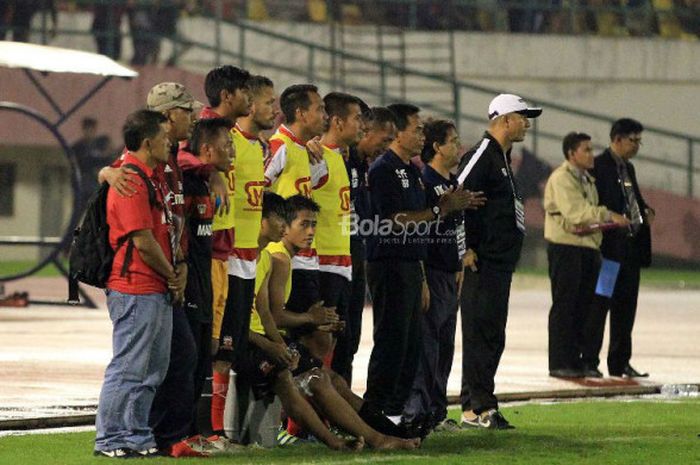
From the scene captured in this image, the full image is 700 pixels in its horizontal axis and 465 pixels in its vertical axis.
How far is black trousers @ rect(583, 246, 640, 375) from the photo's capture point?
16.6 m

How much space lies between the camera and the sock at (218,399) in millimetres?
11086

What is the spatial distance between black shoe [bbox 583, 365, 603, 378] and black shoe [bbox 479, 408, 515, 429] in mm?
3962

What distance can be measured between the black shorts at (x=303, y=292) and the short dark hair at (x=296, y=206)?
0.42 meters

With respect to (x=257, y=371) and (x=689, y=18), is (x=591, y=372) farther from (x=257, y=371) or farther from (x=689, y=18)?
(x=689, y=18)

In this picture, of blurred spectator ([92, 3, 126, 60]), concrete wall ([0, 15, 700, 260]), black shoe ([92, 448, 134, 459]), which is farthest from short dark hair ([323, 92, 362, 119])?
concrete wall ([0, 15, 700, 260])

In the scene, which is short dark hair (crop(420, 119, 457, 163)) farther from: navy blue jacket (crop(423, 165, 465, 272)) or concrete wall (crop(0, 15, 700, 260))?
concrete wall (crop(0, 15, 700, 260))

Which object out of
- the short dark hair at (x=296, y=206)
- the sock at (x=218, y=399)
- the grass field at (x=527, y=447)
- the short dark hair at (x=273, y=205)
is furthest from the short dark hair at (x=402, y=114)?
the sock at (x=218, y=399)

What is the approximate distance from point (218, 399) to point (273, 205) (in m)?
1.18

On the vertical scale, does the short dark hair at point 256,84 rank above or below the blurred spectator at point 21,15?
below

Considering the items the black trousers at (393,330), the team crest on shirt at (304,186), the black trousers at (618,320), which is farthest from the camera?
the black trousers at (618,320)

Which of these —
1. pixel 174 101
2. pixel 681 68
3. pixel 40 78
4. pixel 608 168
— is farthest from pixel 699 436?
pixel 681 68

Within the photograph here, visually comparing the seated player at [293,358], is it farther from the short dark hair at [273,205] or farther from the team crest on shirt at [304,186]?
the team crest on shirt at [304,186]

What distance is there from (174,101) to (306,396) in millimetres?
1826

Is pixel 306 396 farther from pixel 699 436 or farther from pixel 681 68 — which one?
pixel 681 68
